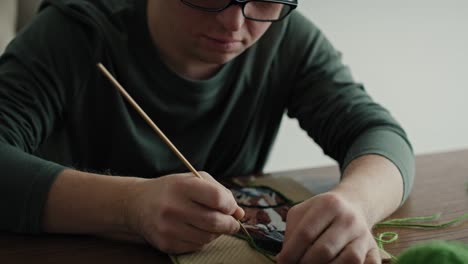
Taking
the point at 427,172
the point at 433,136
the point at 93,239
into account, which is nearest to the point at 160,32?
the point at 93,239

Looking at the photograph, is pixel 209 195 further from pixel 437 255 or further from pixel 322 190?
pixel 322 190

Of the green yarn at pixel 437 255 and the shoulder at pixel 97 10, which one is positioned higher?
the shoulder at pixel 97 10

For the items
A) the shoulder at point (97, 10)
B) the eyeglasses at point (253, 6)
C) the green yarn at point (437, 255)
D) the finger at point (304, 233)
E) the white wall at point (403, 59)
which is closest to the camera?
the green yarn at point (437, 255)

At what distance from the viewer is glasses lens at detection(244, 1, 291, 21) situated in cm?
87

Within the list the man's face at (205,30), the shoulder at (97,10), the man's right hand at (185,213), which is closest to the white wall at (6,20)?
the shoulder at (97,10)

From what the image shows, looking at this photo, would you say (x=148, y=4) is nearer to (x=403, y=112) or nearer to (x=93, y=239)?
(x=93, y=239)

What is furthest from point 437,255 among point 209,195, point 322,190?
point 322,190

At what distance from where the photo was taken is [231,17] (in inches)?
32.9

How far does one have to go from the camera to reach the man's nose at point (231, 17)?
833 millimetres

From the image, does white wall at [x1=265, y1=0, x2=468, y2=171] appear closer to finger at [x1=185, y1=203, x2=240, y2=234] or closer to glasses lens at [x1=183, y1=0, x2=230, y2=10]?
glasses lens at [x1=183, y1=0, x2=230, y2=10]

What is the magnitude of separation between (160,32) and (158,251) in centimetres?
46

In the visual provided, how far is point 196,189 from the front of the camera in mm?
633

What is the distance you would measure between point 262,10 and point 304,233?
42 cm

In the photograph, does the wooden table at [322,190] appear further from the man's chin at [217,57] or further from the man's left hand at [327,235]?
the man's chin at [217,57]
